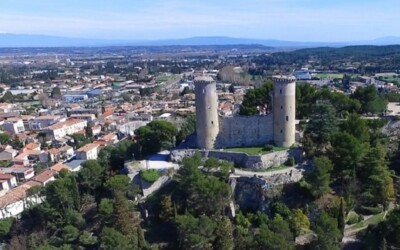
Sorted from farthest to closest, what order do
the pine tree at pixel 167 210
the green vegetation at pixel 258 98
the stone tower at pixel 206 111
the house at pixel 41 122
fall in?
the house at pixel 41 122 → the green vegetation at pixel 258 98 → the stone tower at pixel 206 111 → the pine tree at pixel 167 210

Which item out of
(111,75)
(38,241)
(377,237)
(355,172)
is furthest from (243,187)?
(111,75)

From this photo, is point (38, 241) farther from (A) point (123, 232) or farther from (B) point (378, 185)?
(B) point (378, 185)

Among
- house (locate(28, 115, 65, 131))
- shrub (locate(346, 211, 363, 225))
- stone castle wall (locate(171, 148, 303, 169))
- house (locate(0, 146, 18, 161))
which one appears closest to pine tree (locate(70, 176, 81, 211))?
stone castle wall (locate(171, 148, 303, 169))

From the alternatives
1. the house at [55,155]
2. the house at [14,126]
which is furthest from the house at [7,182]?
the house at [14,126]

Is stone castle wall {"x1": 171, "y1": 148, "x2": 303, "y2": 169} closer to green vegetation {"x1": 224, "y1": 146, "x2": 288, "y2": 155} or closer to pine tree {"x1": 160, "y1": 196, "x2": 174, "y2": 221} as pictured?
green vegetation {"x1": 224, "y1": 146, "x2": 288, "y2": 155}

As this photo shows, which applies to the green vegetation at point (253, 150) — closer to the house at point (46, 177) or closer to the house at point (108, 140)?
the house at point (46, 177)

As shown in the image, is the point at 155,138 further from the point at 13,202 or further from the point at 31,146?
the point at 31,146

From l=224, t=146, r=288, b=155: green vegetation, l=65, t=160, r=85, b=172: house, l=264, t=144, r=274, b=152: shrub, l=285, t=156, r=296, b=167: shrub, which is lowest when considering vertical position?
l=65, t=160, r=85, b=172: house
